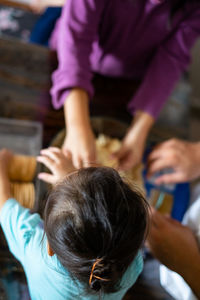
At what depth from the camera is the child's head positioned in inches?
11.8

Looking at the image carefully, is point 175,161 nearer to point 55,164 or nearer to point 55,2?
point 55,164

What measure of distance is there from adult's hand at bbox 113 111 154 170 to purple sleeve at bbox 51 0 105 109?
0.14 m

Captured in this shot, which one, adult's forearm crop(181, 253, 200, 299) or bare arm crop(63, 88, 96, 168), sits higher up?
bare arm crop(63, 88, 96, 168)

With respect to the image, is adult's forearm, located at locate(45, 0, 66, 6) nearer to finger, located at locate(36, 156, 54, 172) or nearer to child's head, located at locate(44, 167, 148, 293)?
finger, located at locate(36, 156, 54, 172)

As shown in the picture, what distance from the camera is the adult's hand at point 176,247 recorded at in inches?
18.7

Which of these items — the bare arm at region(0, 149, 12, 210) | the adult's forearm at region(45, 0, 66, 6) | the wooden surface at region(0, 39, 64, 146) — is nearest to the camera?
the bare arm at region(0, 149, 12, 210)

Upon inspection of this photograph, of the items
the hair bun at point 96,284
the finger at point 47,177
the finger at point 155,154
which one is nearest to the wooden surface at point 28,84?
the finger at point 47,177

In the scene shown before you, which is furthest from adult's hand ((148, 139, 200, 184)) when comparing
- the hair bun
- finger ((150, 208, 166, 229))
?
the hair bun

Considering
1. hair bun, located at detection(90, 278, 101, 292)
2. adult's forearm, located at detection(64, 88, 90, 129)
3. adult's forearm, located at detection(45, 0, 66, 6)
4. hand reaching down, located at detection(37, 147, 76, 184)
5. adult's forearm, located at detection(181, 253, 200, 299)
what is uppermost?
adult's forearm, located at detection(45, 0, 66, 6)

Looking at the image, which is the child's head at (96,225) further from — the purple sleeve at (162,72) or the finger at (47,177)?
the purple sleeve at (162,72)

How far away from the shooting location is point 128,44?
63 cm

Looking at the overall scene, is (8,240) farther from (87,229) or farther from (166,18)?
(166,18)

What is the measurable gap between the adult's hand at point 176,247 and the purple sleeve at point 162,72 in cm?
25

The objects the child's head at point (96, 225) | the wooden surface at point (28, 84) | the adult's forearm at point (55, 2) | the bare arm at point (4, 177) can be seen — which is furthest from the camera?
the adult's forearm at point (55, 2)
